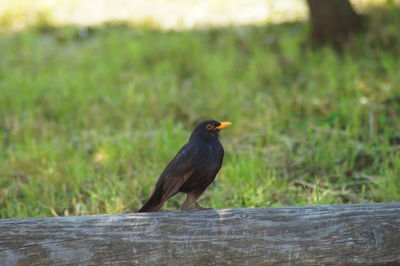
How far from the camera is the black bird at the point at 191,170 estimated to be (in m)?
2.51

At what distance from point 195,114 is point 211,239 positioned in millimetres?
3366

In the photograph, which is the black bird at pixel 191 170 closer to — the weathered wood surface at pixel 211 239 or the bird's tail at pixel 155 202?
the bird's tail at pixel 155 202

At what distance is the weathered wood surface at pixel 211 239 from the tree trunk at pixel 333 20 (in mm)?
4832

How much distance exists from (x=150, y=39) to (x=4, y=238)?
5794 mm

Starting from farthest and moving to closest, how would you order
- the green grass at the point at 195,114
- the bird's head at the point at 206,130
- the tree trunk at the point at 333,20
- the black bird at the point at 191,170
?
1. the tree trunk at the point at 333,20
2. the green grass at the point at 195,114
3. the bird's head at the point at 206,130
4. the black bird at the point at 191,170

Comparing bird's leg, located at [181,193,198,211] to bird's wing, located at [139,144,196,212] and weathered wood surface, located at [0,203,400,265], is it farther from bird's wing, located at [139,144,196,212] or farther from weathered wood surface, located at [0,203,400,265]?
weathered wood surface, located at [0,203,400,265]

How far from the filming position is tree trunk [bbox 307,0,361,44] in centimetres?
635

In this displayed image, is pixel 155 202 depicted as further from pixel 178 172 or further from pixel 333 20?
pixel 333 20

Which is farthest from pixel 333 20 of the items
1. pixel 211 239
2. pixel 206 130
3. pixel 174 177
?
pixel 211 239

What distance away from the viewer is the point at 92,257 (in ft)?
6.81

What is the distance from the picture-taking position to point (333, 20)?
645 centimetres

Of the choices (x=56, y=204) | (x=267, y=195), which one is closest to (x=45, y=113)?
(x=56, y=204)

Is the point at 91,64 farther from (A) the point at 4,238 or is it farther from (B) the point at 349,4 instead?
(A) the point at 4,238

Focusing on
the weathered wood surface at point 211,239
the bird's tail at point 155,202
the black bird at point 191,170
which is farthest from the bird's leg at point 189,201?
the weathered wood surface at point 211,239
